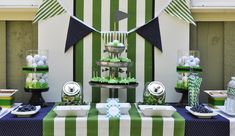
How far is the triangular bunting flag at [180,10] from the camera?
2340mm

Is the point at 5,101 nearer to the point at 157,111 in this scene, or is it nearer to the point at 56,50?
the point at 56,50

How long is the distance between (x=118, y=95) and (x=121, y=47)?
41 centimetres

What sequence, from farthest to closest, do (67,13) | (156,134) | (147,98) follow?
(67,13) < (147,98) < (156,134)

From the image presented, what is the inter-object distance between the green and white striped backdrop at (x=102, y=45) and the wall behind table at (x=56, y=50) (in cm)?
6

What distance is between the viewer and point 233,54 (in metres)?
2.47

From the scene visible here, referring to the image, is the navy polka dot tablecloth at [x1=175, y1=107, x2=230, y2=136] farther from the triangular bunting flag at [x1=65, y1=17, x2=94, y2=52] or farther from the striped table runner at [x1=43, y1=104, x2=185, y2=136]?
the triangular bunting flag at [x1=65, y1=17, x2=94, y2=52]

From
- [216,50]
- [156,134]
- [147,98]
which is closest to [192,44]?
[216,50]

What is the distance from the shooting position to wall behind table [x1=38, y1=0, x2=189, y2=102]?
234cm

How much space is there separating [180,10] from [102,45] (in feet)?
2.01

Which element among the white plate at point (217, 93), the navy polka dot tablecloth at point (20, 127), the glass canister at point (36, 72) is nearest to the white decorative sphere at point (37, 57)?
the glass canister at point (36, 72)

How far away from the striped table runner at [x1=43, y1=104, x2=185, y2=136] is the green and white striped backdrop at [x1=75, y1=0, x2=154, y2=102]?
0.54 m

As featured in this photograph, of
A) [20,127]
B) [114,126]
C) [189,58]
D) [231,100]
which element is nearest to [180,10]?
[189,58]

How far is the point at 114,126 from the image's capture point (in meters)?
1.81

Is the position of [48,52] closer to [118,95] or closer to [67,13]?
[67,13]
